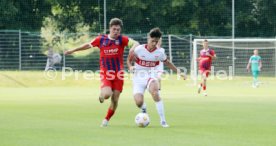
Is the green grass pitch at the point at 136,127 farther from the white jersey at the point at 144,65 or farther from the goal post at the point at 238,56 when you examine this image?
the goal post at the point at 238,56

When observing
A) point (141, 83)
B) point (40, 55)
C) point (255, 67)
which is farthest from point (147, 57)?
point (40, 55)

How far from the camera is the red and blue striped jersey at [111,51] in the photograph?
1477cm

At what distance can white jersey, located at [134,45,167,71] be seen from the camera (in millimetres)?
15031

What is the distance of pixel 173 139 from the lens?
1188 centimetres

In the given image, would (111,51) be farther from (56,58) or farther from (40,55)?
(40,55)

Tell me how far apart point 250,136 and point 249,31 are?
1514 inches

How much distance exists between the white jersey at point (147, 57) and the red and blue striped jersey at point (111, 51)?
38 cm

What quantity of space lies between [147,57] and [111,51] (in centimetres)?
73

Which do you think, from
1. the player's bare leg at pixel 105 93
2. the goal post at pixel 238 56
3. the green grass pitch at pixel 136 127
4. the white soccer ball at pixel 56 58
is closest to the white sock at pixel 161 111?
the green grass pitch at pixel 136 127

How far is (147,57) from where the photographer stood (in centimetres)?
1503

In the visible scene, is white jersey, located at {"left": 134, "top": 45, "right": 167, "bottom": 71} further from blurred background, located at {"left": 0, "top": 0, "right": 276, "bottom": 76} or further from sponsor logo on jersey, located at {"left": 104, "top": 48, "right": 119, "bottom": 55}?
blurred background, located at {"left": 0, "top": 0, "right": 276, "bottom": 76}

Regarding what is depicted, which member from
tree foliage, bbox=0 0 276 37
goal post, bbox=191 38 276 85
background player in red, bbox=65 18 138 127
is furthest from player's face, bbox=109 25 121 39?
tree foliage, bbox=0 0 276 37

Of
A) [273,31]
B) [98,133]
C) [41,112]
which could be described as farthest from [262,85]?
[98,133]

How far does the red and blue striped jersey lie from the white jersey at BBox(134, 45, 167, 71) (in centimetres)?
38
